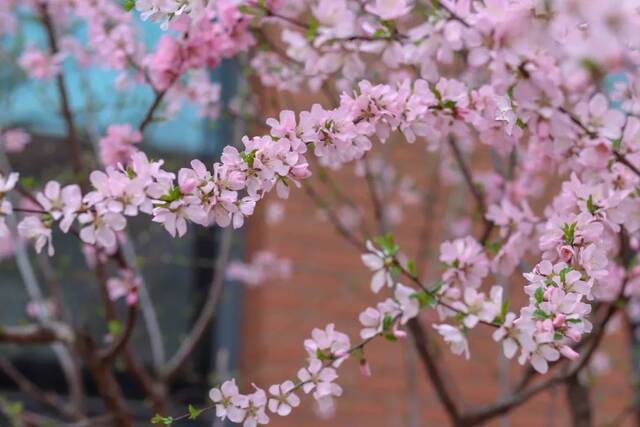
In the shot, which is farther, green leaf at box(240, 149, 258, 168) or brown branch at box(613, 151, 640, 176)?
brown branch at box(613, 151, 640, 176)

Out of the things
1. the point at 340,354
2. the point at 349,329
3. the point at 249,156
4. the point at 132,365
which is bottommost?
the point at 349,329

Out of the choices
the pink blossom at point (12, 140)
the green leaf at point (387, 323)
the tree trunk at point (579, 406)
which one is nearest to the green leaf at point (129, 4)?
the green leaf at point (387, 323)

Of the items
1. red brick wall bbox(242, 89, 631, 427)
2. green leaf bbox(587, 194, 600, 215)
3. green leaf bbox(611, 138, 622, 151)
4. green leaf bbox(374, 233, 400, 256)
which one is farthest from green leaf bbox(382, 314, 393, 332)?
red brick wall bbox(242, 89, 631, 427)

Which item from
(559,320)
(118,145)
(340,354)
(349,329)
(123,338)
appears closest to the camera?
(559,320)

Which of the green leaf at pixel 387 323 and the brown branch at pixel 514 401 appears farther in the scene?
the brown branch at pixel 514 401

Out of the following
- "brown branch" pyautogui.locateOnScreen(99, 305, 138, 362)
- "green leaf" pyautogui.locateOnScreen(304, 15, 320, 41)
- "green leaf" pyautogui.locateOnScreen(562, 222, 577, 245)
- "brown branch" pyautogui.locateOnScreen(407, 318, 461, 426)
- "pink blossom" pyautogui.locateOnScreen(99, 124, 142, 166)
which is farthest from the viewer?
"brown branch" pyautogui.locateOnScreen(407, 318, 461, 426)

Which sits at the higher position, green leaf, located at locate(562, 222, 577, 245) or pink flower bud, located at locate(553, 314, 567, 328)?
green leaf, located at locate(562, 222, 577, 245)

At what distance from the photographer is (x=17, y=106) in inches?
151

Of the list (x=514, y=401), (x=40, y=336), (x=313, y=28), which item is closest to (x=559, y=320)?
(x=313, y=28)

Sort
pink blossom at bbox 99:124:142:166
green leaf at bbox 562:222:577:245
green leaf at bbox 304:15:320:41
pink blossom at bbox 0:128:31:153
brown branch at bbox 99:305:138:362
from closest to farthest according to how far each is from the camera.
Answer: green leaf at bbox 562:222:577:245 → green leaf at bbox 304:15:320:41 → pink blossom at bbox 99:124:142:166 → brown branch at bbox 99:305:138:362 → pink blossom at bbox 0:128:31:153

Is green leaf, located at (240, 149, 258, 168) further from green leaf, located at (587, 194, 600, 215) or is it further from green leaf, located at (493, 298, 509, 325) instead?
green leaf, located at (587, 194, 600, 215)

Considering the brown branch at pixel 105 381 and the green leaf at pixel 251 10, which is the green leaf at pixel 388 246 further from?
the brown branch at pixel 105 381

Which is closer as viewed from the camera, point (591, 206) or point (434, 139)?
point (591, 206)

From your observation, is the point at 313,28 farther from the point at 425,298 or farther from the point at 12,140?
the point at 12,140
